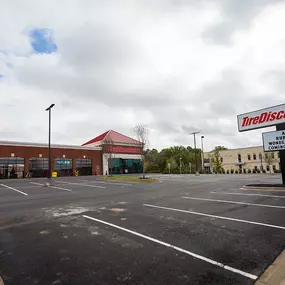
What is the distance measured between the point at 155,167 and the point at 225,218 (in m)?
65.8

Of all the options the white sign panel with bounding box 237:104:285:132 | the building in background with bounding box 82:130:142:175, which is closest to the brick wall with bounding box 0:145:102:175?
the building in background with bounding box 82:130:142:175

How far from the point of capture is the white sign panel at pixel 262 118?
1659cm

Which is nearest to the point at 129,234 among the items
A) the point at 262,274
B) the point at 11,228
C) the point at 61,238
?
the point at 61,238

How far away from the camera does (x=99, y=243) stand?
5.25m

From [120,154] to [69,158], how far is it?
41.7 ft

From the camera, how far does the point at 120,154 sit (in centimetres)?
5431

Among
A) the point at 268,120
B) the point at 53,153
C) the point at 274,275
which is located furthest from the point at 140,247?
the point at 53,153

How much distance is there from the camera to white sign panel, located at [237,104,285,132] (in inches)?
653

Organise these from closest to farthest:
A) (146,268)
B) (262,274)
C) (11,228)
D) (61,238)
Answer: (262,274)
(146,268)
(61,238)
(11,228)

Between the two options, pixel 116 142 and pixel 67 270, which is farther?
pixel 116 142

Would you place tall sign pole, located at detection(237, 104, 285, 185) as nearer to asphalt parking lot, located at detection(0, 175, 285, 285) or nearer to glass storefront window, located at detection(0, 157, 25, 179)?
asphalt parking lot, located at detection(0, 175, 285, 285)

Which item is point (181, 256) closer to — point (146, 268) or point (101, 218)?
point (146, 268)

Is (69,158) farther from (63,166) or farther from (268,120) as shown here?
(268,120)

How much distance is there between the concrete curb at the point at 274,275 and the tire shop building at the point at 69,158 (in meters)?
33.4
